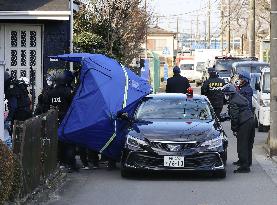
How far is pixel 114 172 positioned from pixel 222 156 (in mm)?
2212

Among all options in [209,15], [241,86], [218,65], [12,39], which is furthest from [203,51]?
[241,86]

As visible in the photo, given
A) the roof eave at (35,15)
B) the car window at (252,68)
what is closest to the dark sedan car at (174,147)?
the roof eave at (35,15)

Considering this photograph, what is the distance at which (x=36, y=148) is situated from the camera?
34.2 ft

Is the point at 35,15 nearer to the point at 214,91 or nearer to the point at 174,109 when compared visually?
the point at 214,91

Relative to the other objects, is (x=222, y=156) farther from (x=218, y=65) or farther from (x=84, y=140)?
(x=218, y=65)

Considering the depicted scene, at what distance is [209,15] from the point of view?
287ft

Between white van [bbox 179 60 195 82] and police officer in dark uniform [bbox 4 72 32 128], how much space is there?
46865 millimetres

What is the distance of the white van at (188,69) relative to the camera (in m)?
61.3

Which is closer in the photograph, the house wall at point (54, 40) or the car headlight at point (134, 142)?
the car headlight at point (134, 142)

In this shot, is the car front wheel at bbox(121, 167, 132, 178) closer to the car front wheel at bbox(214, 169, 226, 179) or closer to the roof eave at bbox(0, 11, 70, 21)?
the car front wheel at bbox(214, 169, 226, 179)

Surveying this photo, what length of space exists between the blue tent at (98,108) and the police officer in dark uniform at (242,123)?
6.16ft

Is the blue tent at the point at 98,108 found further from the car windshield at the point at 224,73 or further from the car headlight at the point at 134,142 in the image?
the car windshield at the point at 224,73

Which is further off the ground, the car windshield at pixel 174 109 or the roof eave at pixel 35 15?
the roof eave at pixel 35 15

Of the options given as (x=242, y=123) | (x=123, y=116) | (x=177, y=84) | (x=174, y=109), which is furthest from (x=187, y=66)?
(x=123, y=116)
